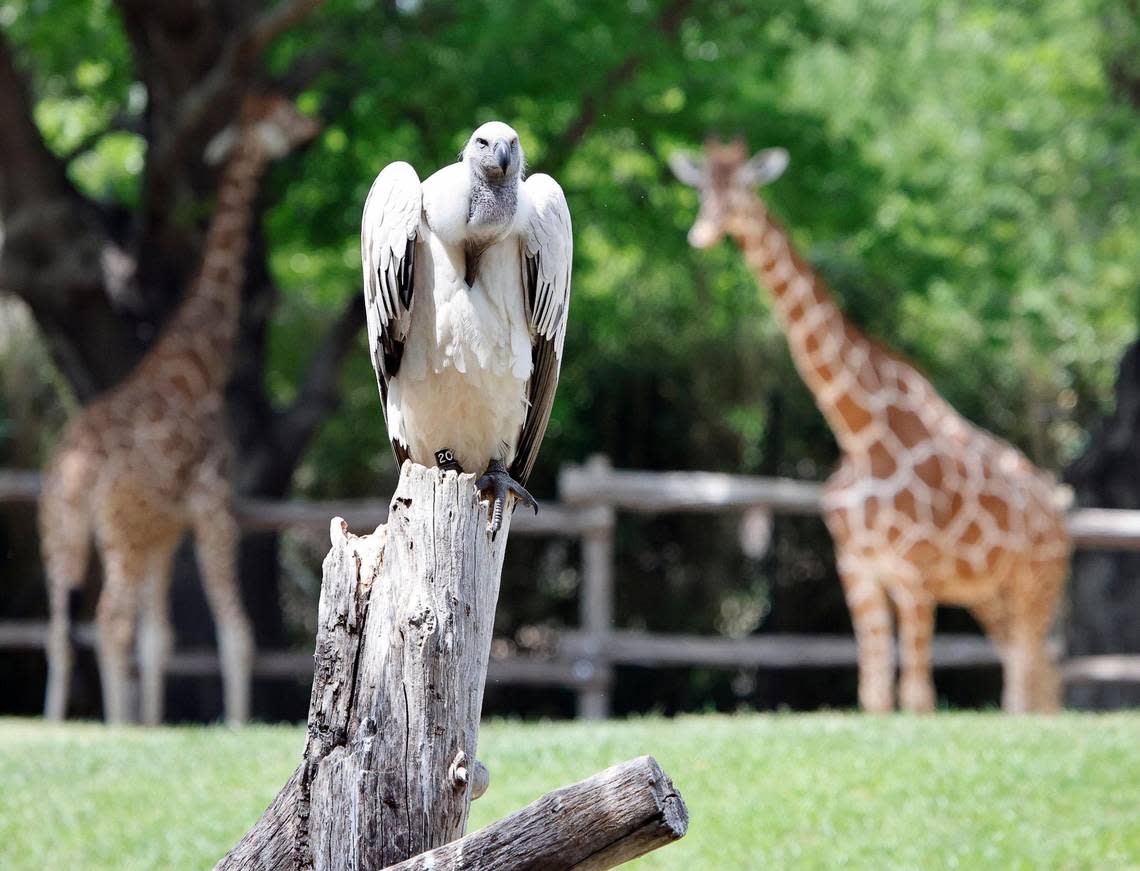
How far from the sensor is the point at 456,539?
3154 mm

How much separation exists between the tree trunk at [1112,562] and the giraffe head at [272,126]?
5.85 m

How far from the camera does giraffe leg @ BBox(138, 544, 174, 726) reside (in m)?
8.69

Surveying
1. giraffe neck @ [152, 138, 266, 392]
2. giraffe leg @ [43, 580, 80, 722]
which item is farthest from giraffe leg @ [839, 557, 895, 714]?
giraffe leg @ [43, 580, 80, 722]

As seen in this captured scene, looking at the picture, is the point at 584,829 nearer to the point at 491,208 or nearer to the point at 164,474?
the point at 491,208

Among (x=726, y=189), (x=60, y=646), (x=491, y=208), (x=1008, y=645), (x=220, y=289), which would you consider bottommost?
(x=60, y=646)

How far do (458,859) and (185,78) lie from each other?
25.8 ft

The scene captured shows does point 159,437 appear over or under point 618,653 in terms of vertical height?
over

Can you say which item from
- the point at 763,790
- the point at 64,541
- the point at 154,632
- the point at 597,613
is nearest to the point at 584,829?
the point at 763,790

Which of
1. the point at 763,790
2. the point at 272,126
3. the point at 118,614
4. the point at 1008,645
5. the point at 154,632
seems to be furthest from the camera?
the point at 154,632

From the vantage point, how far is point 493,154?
3.34 metres

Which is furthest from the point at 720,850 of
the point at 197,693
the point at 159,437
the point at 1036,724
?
the point at 197,693

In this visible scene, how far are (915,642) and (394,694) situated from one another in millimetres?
4740

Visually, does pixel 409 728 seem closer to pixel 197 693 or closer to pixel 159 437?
pixel 159 437

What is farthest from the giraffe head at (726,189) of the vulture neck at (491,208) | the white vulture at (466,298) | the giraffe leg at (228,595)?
the vulture neck at (491,208)
